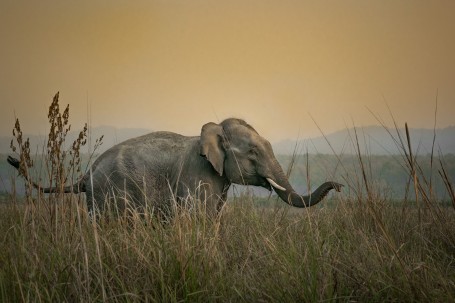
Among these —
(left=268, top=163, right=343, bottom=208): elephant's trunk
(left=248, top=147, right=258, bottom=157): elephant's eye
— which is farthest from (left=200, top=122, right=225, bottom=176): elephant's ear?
(left=268, top=163, right=343, bottom=208): elephant's trunk

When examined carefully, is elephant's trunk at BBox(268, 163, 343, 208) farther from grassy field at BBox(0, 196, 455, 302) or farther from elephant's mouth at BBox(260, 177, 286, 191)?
grassy field at BBox(0, 196, 455, 302)

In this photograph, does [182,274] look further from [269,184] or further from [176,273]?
[269,184]

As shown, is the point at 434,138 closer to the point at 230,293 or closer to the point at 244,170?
the point at 230,293

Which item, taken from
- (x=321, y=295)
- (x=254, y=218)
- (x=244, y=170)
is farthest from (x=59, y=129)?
(x=244, y=170)

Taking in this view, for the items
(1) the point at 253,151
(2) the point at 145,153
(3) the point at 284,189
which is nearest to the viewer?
(3) the point at 284,189

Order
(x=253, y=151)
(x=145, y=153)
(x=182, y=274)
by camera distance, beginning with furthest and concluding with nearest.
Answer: (x=145, y=153) → (x=253, y=151) → (x=182, y=274)

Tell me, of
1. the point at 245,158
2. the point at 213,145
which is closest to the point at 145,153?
the point at 213,145

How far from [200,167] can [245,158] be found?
0.55 meters

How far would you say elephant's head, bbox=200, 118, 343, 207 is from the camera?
6066mm

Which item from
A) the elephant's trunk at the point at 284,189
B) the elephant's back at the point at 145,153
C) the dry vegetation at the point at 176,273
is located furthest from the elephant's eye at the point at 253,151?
the dry vegetation at the point at 176,273

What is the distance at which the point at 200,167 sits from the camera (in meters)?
6.15

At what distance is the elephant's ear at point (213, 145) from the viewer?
599cm

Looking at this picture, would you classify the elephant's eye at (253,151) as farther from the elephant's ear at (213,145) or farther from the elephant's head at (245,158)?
the elephant's ear at (213,145)

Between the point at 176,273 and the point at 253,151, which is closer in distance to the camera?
the point at 176,273
